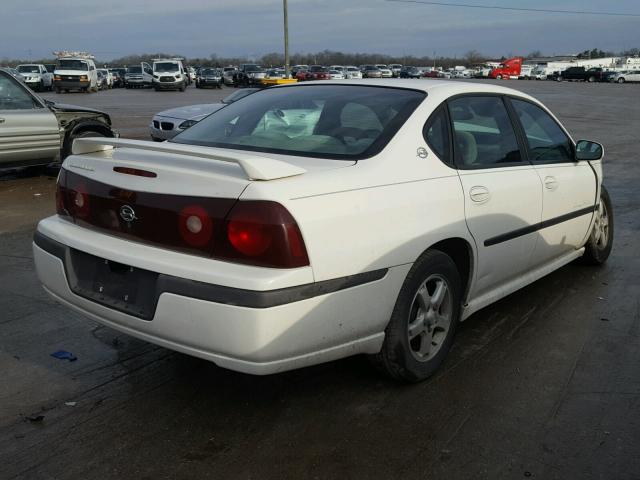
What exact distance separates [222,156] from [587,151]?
3.11m

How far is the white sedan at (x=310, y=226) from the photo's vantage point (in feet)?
8.72

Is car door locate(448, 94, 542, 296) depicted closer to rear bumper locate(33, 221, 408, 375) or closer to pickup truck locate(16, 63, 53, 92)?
rear bumper locate(33, 221, 408, 375)

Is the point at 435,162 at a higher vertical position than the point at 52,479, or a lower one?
higher

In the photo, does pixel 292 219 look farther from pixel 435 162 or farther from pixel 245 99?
pixel 245 99

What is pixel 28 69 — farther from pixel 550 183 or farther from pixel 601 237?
pixel 550 183

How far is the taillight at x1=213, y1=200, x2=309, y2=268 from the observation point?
2.62m

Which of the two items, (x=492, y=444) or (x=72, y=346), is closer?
(x=492, y=444)

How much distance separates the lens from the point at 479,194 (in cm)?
359

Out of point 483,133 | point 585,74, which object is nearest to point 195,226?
point 483,133

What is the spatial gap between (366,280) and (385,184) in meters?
0.47

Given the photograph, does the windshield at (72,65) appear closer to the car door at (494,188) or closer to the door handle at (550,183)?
the car door at (494,188)

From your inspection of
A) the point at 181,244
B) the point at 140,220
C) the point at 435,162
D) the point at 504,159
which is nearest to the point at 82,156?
the point at 140,220

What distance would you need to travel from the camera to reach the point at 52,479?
102 inches

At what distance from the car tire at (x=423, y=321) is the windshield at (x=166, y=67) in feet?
133
